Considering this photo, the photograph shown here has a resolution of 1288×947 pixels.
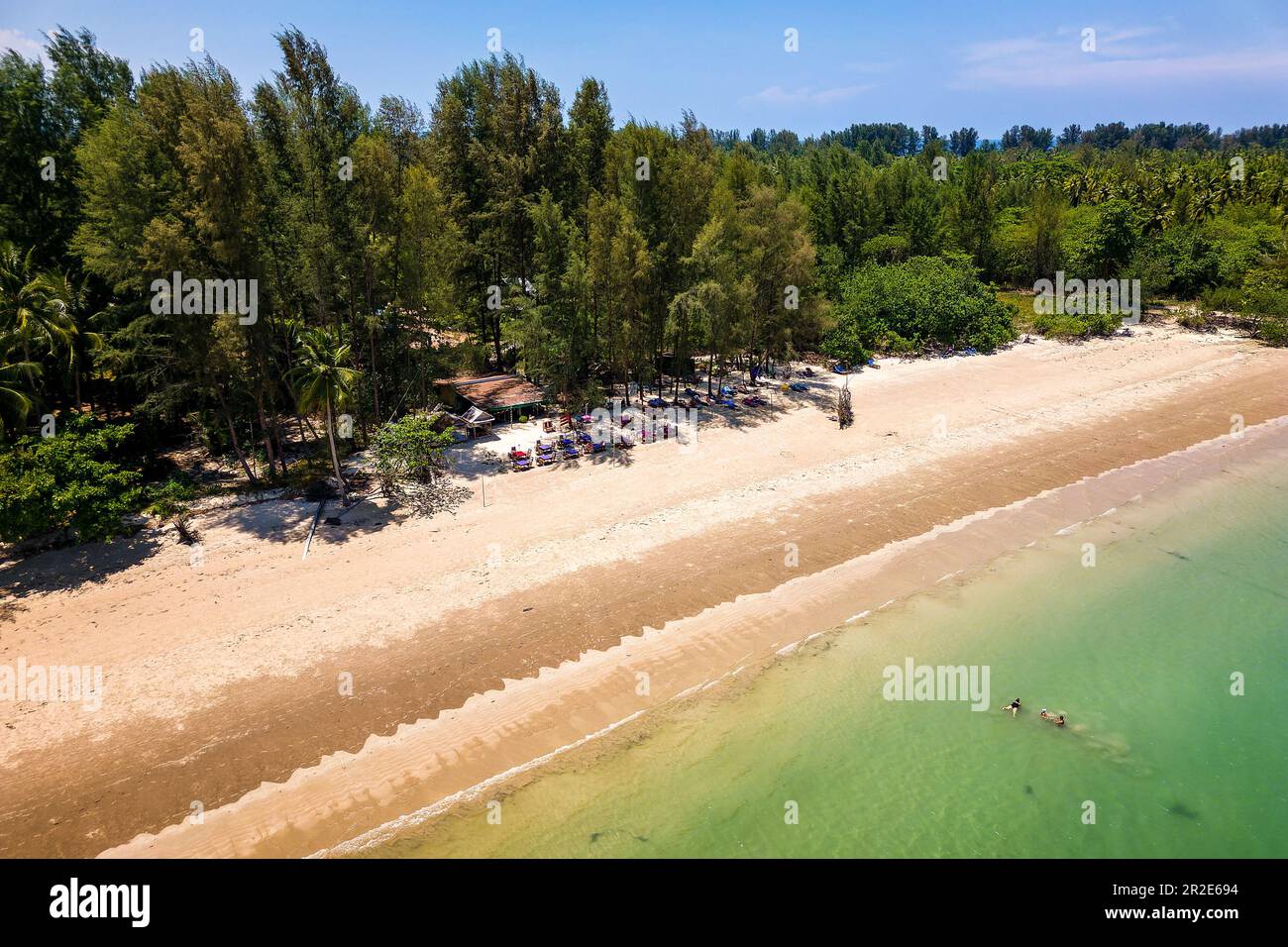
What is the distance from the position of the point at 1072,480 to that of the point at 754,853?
85.0 feet

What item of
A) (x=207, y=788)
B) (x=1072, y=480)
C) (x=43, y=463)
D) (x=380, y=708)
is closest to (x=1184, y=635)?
(x=1072, y=480)

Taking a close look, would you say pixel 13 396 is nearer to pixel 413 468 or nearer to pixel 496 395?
pixel 413 468

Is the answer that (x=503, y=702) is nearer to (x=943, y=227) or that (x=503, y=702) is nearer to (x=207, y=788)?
(x=207, y=788)

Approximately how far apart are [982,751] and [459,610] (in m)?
16.4

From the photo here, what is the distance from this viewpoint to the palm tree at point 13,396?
79.0 ft

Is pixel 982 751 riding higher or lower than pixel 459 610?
lower

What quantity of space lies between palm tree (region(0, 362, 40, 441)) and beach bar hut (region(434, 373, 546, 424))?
57.0ft

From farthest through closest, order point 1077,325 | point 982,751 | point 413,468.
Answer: point 1077,325, point 413,468, point 982,751

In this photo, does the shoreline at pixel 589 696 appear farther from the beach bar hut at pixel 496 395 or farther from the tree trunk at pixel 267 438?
the beach bar hut at pixel 496 395

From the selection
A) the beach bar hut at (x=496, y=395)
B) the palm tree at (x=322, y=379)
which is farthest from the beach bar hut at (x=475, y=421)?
the palm tree at (x=322, y=379)

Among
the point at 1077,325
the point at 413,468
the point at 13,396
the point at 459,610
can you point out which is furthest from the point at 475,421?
the point at 1077,325

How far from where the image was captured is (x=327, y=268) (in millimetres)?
29734

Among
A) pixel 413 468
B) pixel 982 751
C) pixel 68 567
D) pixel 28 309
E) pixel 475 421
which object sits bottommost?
pixel 982 751

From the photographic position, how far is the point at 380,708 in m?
18.2
